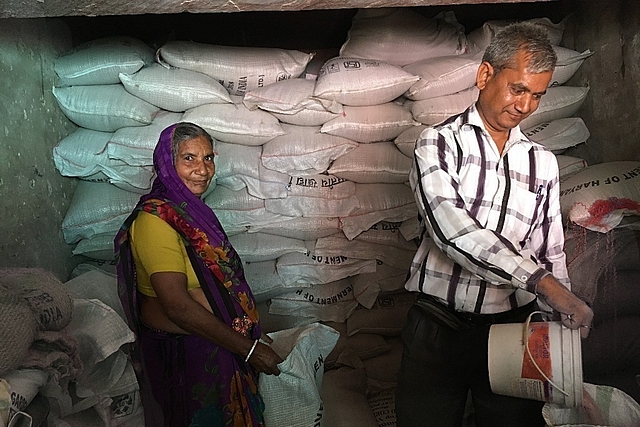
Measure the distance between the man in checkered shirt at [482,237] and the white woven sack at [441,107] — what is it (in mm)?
833

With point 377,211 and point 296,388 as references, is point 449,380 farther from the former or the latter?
point 377,211

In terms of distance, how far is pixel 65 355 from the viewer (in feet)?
4.64

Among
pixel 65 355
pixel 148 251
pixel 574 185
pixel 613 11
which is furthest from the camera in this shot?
pixel 613 11

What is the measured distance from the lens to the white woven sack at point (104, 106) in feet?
7.84

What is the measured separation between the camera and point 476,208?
1478 millimetres

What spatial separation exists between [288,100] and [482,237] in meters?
1.24

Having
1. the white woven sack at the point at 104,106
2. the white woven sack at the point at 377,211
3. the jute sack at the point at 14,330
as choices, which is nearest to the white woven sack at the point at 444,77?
the white woven sack at the point at 377,211

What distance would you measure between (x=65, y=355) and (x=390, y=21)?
172 centimetres

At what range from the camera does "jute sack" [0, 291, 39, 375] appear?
1.24 meters

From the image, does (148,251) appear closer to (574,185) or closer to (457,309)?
(457,309)

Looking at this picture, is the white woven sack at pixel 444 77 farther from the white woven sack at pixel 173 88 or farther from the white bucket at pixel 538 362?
the white bucket at pixel 538 362

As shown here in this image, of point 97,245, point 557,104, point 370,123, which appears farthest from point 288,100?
point 557,104

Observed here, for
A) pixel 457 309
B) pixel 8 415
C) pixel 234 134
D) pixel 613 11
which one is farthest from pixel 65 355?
pixel 613 11

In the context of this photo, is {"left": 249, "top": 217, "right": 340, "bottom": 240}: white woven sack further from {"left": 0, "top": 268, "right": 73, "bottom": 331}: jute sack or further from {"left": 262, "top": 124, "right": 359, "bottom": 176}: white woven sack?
{"left": 0, "top": 268, "right": 73, "bottom": 331}: jute sack
